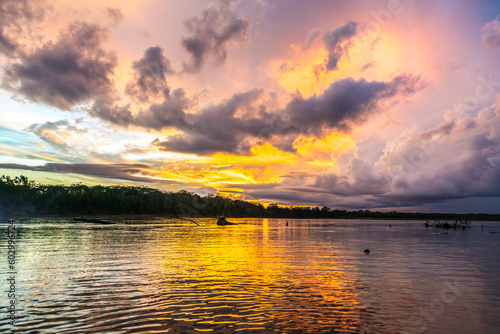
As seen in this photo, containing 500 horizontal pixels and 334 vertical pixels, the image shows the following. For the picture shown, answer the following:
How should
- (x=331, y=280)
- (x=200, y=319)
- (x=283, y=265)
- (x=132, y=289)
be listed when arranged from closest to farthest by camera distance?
(x=200, y=319), (x=132, y=289), (x=331, y=280), (x=283, y=265)

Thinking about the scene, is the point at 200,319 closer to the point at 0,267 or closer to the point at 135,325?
the point at 135,325

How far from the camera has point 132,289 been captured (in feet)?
74.7

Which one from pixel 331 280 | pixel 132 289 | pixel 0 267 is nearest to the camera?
pixel 132 289

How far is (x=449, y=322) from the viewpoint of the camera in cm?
1708

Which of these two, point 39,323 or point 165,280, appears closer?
point 39,323

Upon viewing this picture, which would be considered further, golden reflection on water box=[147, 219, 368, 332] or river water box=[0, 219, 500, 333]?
golden reflection on water box=[147, 219, 368, 332]

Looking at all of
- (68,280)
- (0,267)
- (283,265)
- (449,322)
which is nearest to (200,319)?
(449,322)

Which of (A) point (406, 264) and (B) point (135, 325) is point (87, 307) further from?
(A) point (406, 264)

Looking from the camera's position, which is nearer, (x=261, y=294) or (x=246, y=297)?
(x=246, y=297)

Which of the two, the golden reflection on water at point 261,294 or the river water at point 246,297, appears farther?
the golden reflection on water at point 261,294

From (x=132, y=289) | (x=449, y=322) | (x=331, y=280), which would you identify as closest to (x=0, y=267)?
(x=132, y=289)

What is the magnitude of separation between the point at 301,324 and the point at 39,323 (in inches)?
523

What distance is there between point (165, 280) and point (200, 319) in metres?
10.8

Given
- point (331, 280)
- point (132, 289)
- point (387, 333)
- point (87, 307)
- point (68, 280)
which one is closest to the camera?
point (387, 333)
